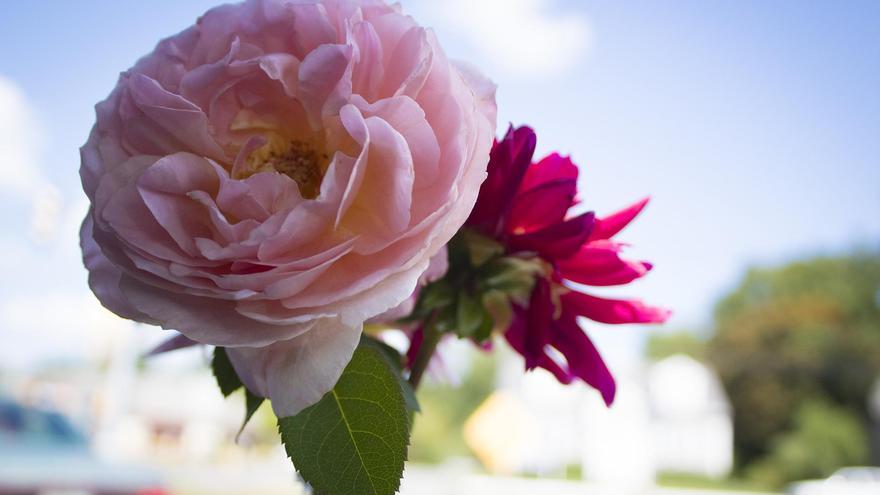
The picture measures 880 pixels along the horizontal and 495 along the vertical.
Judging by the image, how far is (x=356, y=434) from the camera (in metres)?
0.32

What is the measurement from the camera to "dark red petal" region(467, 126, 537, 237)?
1.24ft

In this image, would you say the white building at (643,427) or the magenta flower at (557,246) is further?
the white building at (643,427)

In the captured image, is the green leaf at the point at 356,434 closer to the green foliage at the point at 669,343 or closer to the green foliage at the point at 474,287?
the green foliage at the point at 474,287

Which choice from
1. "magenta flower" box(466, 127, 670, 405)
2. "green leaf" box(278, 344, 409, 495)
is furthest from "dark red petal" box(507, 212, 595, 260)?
"green leaf" box(278, 344, 409, 495)

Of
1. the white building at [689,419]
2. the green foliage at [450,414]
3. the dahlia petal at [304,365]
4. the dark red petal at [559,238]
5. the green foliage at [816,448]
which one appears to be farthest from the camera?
the white building at [689,419]

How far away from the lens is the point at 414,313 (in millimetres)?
427

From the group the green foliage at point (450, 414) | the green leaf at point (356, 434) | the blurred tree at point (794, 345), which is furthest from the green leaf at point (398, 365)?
the blurred tree at point (794, 345)

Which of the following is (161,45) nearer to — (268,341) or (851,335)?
(268,341)

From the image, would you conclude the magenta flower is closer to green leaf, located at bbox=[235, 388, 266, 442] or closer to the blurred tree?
green leaf, located at bbox=[235, 388, 266, 442]

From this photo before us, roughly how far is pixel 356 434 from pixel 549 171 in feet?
0.52

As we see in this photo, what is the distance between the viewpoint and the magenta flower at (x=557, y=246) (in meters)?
0.38

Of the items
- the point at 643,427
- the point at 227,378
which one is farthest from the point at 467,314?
the point at 643,427

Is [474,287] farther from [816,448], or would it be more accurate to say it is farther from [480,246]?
[816,448]

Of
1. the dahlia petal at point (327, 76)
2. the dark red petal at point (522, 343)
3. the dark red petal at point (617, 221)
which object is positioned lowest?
the dark red petal at point (522, 343)
